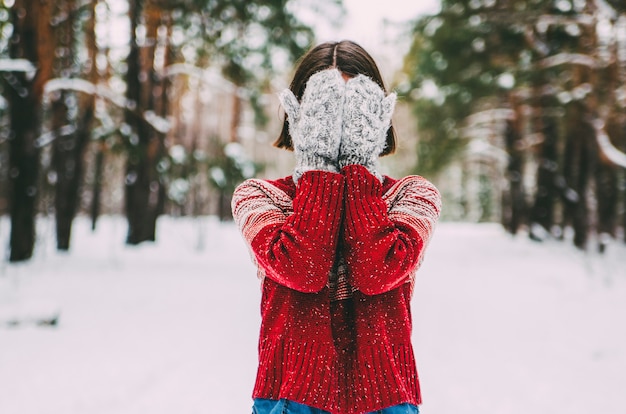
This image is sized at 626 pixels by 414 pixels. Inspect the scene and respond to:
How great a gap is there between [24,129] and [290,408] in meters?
9.17

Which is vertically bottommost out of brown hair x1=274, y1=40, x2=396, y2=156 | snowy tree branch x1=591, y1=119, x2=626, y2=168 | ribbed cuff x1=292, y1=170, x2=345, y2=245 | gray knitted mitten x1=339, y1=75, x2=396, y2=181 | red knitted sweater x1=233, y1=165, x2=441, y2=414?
red knitted sweater x1=233, y1=165, x2=441, y2=414

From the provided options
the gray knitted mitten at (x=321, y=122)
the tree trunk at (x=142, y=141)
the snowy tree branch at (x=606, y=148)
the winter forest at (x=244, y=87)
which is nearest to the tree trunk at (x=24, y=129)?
the winter forest at (x=244, y=87)

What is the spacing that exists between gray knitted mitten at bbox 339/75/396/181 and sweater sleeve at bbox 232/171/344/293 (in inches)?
4.8

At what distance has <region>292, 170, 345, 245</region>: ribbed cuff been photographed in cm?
146

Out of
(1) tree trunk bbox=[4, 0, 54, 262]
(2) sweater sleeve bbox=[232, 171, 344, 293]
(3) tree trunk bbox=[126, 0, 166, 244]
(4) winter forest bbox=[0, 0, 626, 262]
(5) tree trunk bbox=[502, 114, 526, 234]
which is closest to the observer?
(2) sweater sleeve bbox=[232, 171, 344, 293]

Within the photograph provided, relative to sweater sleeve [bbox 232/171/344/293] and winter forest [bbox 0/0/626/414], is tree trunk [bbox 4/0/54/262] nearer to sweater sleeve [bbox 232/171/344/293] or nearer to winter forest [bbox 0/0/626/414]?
winter forest [bbox 0/0/626/414]

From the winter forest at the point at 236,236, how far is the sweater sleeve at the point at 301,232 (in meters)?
0.56

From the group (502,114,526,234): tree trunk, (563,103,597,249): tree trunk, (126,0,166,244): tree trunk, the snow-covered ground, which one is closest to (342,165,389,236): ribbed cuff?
the snow-covered ground

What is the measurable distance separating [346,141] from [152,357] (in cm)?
397

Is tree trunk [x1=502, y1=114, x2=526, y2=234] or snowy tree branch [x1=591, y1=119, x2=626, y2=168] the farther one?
tree trunk [x1=502, y1=114, x2=526, y2=234]

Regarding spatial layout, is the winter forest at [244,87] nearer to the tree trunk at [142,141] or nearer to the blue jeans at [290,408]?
the tree trunk at [142,141]

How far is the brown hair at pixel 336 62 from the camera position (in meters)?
1.69

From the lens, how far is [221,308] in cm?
713

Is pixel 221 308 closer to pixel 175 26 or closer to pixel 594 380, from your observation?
pixel 594 380
